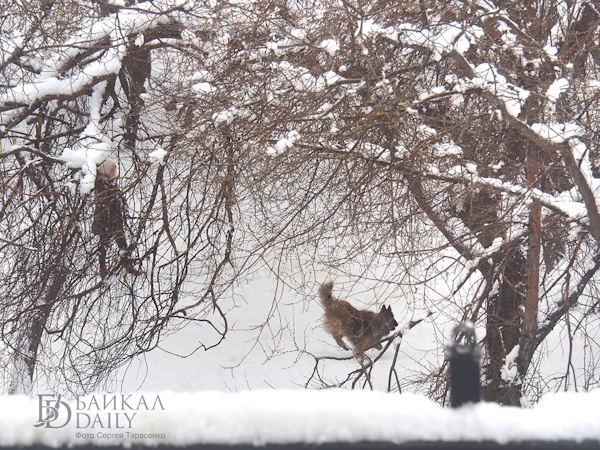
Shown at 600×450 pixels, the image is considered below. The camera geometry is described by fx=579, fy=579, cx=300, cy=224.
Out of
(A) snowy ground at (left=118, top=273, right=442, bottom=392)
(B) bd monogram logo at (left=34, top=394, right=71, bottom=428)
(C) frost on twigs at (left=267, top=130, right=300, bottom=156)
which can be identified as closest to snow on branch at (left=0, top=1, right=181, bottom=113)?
(C) frost on twigs at (left=267, top=130, right=300, bottom=156)

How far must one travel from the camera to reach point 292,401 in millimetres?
1103

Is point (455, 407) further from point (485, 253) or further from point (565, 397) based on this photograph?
point (485, 253)

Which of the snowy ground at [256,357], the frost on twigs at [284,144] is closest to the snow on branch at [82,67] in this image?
the frost on twigs at [284,144]

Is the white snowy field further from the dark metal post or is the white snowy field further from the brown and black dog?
the brown and black dog

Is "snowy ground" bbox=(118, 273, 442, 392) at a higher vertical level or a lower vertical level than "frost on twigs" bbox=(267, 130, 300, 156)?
lower

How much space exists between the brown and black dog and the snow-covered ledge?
6.27 m

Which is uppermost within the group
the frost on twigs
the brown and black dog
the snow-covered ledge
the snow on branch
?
the snow on branch

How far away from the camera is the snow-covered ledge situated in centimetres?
104

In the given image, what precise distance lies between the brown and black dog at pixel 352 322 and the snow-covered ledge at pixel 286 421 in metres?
6.27

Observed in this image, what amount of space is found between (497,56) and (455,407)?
4.78 meters

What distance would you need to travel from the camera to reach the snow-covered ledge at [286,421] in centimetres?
104

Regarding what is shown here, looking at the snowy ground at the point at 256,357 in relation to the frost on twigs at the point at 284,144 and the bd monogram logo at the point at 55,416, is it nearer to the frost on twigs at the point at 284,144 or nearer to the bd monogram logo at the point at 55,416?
the frost on twigs at the point at 284,144

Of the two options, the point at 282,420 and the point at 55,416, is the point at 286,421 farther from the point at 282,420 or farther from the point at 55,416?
the point at 55,416

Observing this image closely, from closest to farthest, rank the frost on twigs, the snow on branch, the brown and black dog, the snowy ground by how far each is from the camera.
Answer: the frost on twigs < the snow on branch < the brown and black dog < the snowy ground
